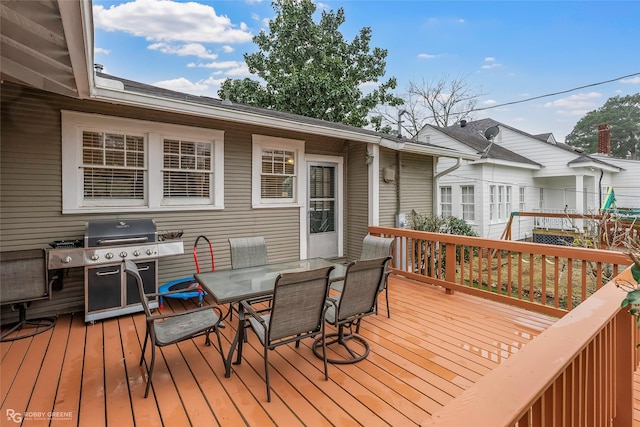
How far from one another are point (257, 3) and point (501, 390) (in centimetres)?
1823

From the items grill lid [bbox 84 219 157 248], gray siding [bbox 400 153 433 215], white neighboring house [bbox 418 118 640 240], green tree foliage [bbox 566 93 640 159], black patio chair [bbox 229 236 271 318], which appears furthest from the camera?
green tree foliage [bbox 566 93 640 159]

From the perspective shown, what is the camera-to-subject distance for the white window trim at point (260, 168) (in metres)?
5.26

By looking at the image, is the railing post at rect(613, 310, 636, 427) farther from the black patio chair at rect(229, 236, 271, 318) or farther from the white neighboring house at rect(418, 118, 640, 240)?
the white neighboring house at rect(418, 118, 640, 240)

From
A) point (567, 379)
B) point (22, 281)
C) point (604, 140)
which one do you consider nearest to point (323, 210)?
point (22, 281)

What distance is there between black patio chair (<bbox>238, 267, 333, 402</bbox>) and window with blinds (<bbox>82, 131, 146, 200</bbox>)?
9.70 ft

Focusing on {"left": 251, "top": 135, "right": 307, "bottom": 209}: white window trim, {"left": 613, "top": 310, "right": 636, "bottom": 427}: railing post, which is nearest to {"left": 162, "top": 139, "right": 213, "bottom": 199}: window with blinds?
{"left": 251, "top": 135, "right": 307, "bottom": 209}: white window trim

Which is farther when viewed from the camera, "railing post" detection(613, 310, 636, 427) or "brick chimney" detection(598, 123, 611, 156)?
"brick chimney" detection(598, 123, 611, 156)

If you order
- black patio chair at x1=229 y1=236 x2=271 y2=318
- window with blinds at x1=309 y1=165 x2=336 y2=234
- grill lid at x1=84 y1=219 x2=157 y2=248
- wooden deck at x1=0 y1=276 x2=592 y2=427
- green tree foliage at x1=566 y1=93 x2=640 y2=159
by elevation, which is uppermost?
green tree foliage at x1=566 y1=93 x2=640 y2=159

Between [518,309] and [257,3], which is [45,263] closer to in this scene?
[518,309]

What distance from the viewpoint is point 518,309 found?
13.1ft

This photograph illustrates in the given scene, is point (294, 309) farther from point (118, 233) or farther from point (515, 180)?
point (515, 180)

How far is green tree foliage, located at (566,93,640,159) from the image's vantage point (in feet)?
84.5

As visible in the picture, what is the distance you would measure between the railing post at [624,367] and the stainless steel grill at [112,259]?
429cm

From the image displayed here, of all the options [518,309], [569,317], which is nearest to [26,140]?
[569,317]
